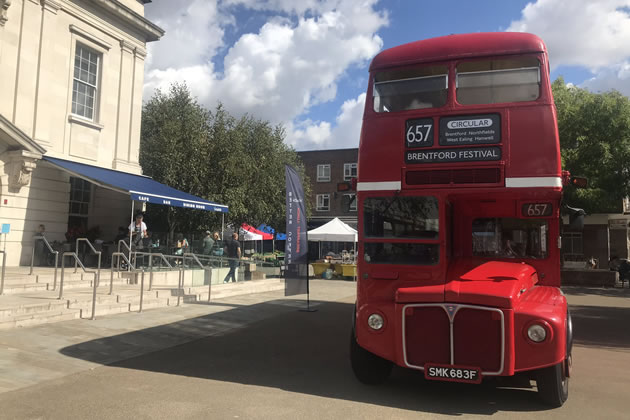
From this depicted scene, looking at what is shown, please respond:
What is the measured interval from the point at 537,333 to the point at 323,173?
41.9 meters

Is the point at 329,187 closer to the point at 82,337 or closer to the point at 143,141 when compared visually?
the point at 143,141

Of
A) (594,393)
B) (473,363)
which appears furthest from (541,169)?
(594,393)

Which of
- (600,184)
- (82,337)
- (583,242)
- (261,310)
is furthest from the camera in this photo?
(583,242)

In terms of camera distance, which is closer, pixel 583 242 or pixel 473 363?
pixel 473 363

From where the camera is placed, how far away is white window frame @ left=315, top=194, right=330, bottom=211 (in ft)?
149

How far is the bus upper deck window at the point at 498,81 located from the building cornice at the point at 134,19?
14285 mm

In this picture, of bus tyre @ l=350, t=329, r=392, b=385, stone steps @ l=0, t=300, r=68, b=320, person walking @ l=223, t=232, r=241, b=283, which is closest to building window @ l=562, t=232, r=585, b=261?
person walking @ l=223, t=232, r=241, b=283

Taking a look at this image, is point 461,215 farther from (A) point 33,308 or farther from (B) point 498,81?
(A) point 33,308

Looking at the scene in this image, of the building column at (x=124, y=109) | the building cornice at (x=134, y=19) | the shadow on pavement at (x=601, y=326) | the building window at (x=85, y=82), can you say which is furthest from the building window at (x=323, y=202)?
the shadow on pavement at (x=601, y=326)

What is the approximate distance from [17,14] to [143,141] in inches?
440

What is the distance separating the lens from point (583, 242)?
2962 cm

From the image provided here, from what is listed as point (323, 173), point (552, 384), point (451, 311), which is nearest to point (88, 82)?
point (451, 311)

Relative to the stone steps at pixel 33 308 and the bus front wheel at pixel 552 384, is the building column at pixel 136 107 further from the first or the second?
the bus front wheel at pixel 552 384

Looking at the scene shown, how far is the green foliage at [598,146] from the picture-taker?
2098 cm
